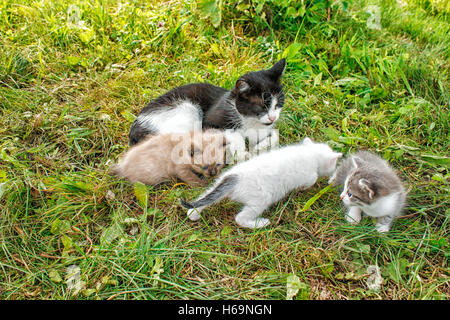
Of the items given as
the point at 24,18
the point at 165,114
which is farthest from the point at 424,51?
the point at 24,18

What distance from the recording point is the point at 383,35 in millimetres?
4035

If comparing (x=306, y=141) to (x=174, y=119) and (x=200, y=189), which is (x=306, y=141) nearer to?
(x=200, y=189)

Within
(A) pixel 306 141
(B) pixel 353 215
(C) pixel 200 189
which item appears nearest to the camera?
(B) pixel 353 215

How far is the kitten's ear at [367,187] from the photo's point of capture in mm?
2164

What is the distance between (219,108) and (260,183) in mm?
873

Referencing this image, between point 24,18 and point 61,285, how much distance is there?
3669 millimetres

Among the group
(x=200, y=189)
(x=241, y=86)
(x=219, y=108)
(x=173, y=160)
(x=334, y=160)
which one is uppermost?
(x=241, y=86)

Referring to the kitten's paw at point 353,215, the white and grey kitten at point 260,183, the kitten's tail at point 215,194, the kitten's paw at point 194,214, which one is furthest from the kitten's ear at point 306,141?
the kitten's paw at point 194,214

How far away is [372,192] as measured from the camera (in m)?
2.16

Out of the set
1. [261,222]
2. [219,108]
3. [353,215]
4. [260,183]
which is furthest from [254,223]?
[219,108]

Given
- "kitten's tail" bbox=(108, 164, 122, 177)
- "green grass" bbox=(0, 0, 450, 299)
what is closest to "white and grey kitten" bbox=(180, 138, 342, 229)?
"green grass" bbox=(0, 0, 450, 299)

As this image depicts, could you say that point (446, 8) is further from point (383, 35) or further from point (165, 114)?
point (165, 114)

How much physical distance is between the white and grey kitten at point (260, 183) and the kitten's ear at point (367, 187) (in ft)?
1.28

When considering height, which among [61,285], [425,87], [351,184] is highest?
[425,87]
